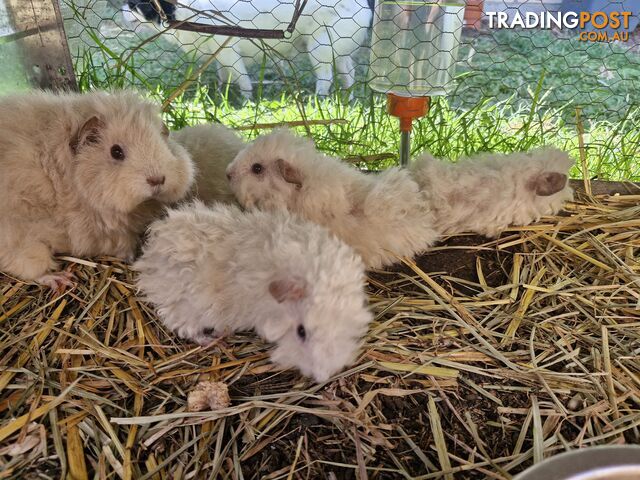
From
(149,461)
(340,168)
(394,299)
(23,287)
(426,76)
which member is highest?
(426,76)

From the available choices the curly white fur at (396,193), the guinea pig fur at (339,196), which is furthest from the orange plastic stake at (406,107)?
the guinea pig fur at (339,196)

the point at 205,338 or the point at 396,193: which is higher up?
the point at 396,193

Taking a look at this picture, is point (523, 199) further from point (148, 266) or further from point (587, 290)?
point (148, 266)

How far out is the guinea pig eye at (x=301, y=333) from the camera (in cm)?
132

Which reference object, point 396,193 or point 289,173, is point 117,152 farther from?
point 396,193

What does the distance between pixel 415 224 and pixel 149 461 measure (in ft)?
3.89

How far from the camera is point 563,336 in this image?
5.21 feet

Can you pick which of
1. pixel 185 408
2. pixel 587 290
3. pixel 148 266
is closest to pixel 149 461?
pixel 185 408

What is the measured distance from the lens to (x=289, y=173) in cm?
189

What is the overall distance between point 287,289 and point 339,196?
26.0 inches

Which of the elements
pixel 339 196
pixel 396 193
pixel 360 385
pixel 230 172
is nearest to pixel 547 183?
pixel 396 193

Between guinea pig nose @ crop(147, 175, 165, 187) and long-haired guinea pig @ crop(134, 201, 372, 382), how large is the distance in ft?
0.43

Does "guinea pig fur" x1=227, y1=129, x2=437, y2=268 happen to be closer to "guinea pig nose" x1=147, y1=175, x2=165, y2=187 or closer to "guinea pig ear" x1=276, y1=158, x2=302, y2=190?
"guinea pig ear" x1=276, y1=158, x2=302, y2=190

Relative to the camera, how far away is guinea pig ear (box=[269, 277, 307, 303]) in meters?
1.30
